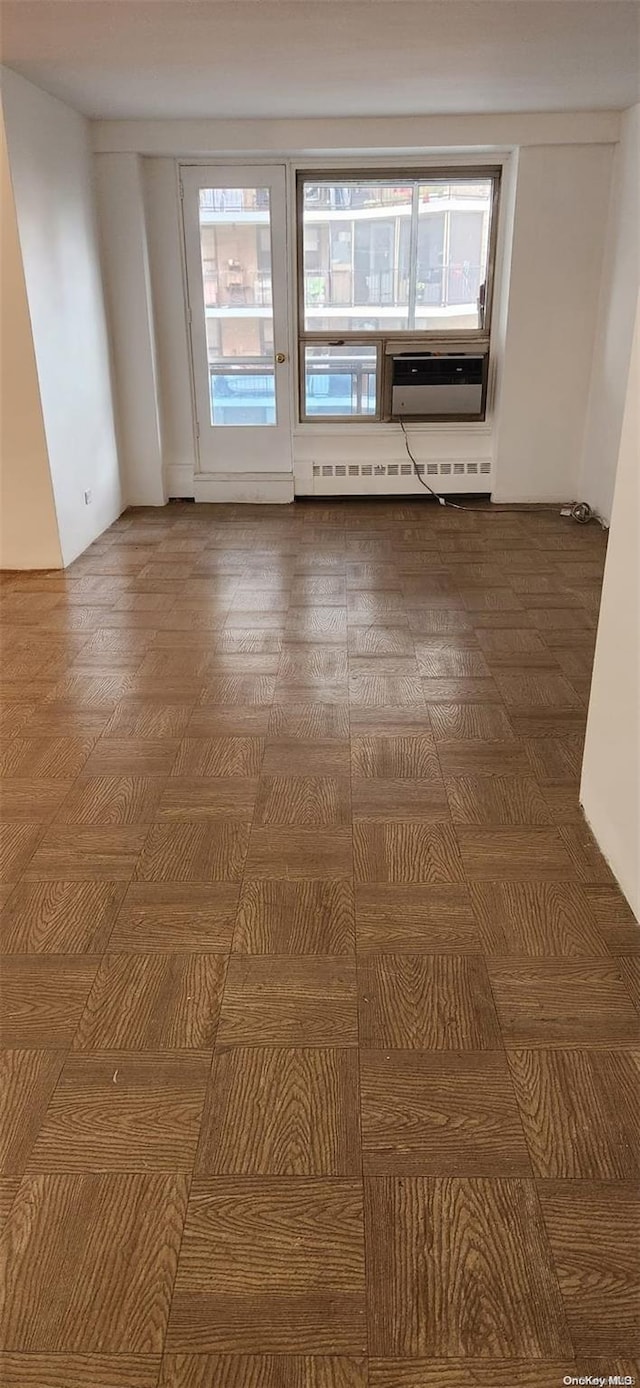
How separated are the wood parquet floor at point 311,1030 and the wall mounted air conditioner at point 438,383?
10.5ft

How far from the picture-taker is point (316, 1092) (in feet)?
5.67

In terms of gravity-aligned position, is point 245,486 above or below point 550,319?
below

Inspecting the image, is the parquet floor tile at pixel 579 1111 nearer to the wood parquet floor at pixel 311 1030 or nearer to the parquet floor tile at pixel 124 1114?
the wood parquet floor at pixel 311 1030

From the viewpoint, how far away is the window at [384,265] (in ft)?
19.9

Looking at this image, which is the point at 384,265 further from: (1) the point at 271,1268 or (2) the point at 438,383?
(1) the point at 271,1268

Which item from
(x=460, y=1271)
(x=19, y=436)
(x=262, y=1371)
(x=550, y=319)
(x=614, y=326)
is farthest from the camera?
(x=550, y=319)

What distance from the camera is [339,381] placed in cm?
654

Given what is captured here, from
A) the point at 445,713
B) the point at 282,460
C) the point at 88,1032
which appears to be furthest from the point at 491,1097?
the point at 282,460

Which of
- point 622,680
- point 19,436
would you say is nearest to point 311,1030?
point 622,680

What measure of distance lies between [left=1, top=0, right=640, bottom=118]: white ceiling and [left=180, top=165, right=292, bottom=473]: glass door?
24.6 inches

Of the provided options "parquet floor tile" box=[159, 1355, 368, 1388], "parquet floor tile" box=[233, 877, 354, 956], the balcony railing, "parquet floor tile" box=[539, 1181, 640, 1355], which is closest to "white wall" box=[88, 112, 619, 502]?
the balcony railing

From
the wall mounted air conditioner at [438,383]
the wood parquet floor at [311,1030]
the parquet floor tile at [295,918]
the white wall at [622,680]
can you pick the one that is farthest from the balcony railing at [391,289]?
the parquet floor tile at [295,918]

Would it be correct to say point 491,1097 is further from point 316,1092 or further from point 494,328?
point 494,328

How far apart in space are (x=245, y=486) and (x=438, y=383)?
5.29 ft
